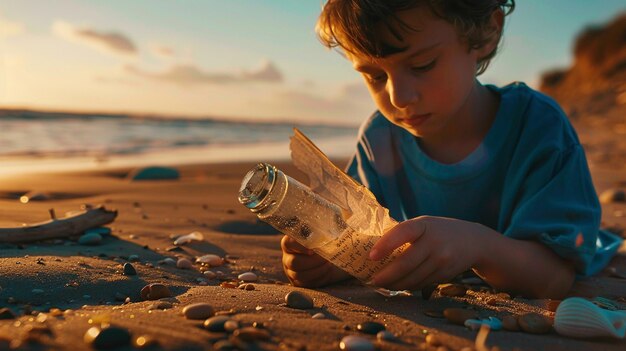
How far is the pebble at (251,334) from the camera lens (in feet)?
5.20

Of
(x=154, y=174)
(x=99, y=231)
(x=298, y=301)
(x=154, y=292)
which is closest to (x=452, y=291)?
(x=298, y=301)

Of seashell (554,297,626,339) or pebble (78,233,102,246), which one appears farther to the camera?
pebble (78,233,102,246)

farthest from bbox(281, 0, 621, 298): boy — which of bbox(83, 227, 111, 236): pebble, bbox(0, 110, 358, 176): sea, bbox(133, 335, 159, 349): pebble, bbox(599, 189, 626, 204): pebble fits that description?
bbox(0, 110, 358, 176): sea

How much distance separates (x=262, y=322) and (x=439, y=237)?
2.27 feet

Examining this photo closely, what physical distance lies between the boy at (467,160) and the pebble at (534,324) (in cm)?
32

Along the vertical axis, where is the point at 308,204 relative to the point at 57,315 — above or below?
above

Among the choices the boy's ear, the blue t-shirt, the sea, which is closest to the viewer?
the blue t-shirt

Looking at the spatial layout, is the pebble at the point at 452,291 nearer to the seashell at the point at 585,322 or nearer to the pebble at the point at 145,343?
the seashell at the point at 585,322

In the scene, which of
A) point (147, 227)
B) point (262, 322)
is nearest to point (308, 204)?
point (262, 322)

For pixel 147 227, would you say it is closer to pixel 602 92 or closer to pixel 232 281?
pixel 232 281

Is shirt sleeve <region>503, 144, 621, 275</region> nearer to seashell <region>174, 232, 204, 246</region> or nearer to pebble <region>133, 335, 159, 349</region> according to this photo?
pebble <region>133, 335, 159, 349</region>

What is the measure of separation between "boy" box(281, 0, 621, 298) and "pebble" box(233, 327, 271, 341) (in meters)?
0.47

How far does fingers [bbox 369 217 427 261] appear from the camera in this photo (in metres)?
1.88

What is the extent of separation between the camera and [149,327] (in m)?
1.66
